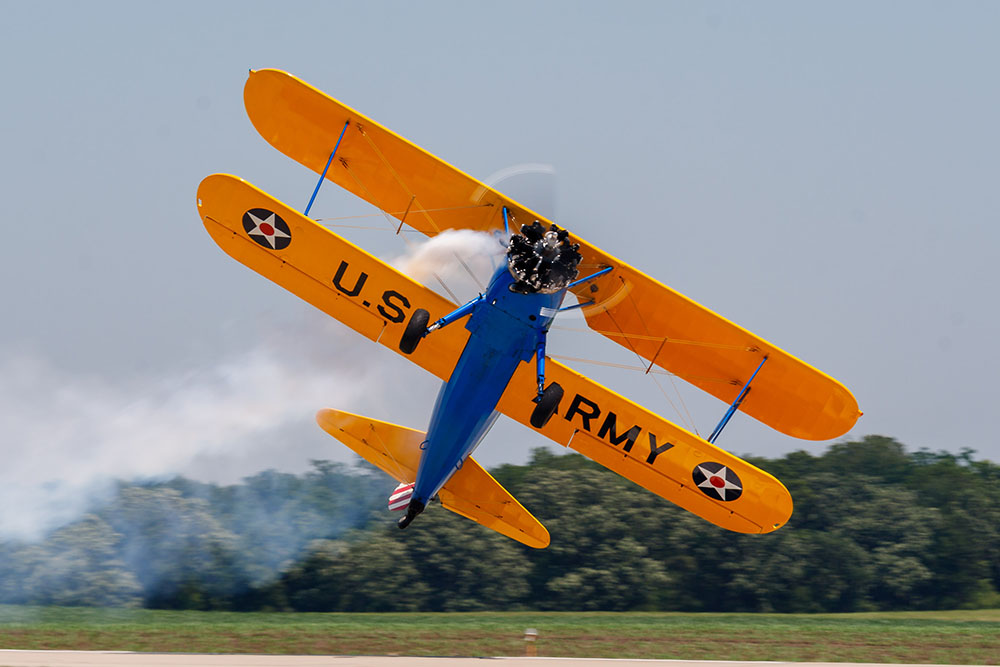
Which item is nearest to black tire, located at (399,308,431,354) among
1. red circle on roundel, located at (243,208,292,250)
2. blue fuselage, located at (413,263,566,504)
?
blue fuselage, located at (413,263,566,504)

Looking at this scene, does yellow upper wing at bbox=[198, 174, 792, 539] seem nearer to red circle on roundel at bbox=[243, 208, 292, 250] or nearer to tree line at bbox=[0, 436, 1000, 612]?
red circle on roundel at bbox=[243, 208, 292, 250]

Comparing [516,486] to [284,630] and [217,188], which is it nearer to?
[284,630]

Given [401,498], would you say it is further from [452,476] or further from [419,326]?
[419,326]

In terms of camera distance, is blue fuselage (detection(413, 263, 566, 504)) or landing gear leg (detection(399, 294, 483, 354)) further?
blue fuselage (detection(413, 263, 566, 504))

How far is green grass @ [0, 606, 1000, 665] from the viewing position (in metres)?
16.9

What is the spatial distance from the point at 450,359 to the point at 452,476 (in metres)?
3.50

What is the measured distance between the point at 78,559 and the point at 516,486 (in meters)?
16.2

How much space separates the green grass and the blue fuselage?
372 centimetres

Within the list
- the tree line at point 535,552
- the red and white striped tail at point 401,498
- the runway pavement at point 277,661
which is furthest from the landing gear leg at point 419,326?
the tree line at point 535,552

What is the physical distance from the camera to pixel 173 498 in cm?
2836

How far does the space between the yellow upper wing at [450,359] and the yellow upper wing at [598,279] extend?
4.05ft

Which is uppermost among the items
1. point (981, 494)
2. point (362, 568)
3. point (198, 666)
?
point (981, 494)

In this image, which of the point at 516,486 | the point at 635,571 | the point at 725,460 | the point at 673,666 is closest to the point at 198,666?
the point at 673,666

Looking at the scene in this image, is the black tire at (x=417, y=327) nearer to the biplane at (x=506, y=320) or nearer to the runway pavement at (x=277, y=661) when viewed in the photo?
the biplane at (x=506, y=320)
